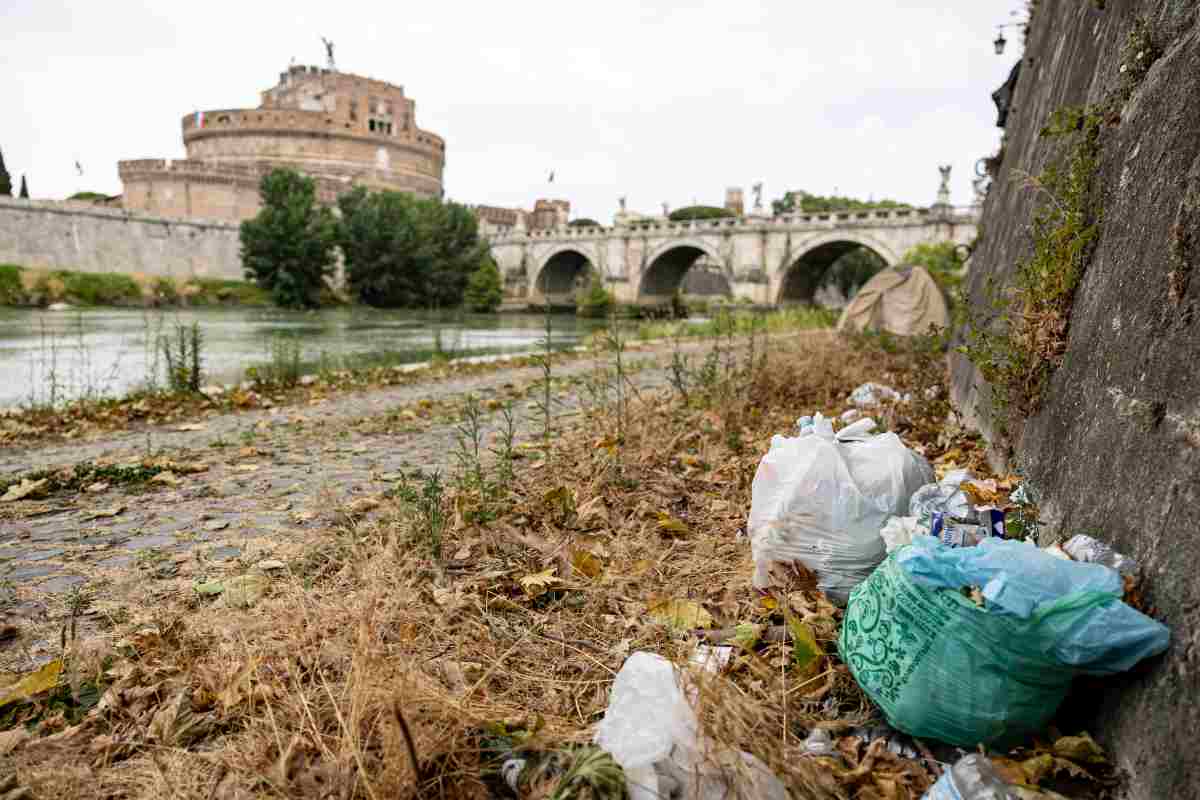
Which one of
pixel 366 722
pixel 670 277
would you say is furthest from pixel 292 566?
pixel 670 277

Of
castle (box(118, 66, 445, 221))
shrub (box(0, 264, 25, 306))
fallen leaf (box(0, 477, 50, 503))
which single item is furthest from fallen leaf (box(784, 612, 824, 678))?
castle (box(118, 66, 445, 221))

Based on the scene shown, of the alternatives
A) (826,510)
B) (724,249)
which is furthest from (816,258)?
(826,510)

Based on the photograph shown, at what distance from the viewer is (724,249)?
40438 millimetres

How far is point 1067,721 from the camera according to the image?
62.3 inches

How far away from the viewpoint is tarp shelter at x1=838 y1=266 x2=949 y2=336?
1313 cm

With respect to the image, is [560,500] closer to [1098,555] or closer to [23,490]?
[1098,555]

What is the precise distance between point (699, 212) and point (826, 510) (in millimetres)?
70135

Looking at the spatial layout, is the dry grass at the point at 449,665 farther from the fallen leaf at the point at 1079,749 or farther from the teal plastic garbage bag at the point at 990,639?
the fallen leaf at the point at 1079,749

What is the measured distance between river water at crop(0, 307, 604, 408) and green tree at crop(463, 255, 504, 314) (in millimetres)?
9794

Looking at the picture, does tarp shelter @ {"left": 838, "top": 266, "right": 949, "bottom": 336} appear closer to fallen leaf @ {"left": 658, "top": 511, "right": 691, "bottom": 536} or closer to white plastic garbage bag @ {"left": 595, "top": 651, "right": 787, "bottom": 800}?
fallen leaf @ {"left": 658, "top": 511, "right": 691, "bottom": 536}

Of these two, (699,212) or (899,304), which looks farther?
(699,212)

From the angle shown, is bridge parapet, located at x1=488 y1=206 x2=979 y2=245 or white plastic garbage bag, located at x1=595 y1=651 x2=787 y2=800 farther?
bridge parapet, located at x1=488 y1=206 x2=979 y2=245

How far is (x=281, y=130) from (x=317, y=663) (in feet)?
187

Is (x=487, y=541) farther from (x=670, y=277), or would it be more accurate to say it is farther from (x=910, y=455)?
(x=670, y=277)
